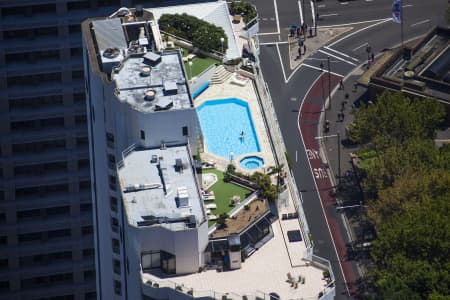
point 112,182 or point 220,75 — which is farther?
point 220,75

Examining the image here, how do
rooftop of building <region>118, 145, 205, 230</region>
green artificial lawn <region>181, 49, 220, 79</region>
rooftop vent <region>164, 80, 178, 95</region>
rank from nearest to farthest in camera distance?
1. rooftop of building <region>118, 145, 205, 230</region>
2. rooftop vent <region>164, 80, 178, 95</region>
3. green artificial lawn <region>181, 49, 220, 79</region>

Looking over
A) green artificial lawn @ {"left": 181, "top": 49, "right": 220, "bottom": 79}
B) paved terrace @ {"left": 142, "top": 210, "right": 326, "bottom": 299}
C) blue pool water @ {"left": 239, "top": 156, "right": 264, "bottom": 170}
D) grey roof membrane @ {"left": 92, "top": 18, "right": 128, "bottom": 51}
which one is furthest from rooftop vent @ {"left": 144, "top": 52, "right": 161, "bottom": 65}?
paved terrace @ {"left": 142, "top": 210, "right": 326, "bottom": 299}

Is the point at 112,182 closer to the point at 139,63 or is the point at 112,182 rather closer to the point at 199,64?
the point at 139,63

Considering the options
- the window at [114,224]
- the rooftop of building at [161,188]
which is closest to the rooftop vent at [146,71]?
the rooftop of building at [161,188]

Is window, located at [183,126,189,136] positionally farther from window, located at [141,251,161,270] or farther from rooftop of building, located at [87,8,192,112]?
window, located at [141,251,161,270]

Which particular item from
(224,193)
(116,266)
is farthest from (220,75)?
(116,266)

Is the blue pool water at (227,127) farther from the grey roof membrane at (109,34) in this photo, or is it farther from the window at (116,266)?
the window at (116,266)
